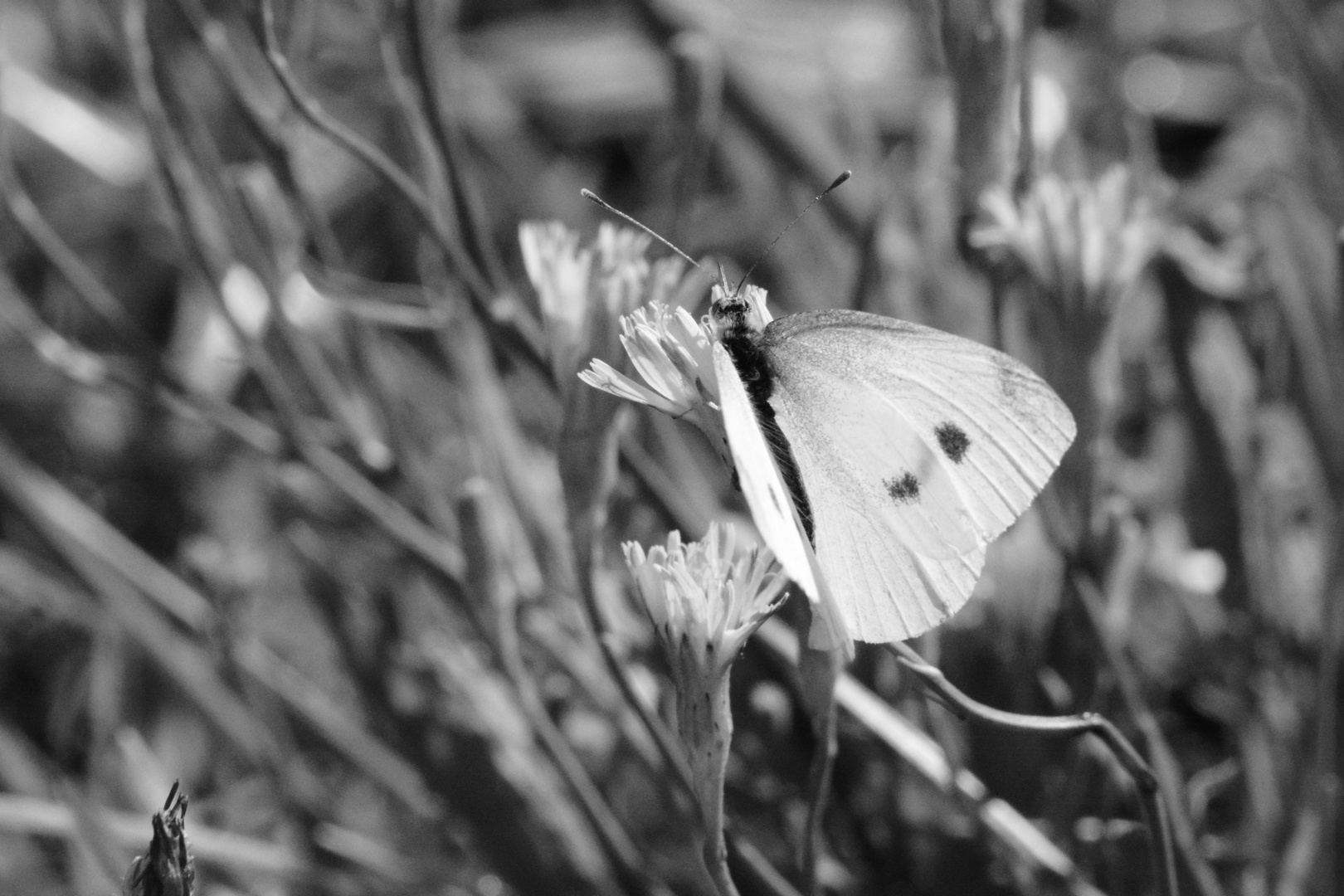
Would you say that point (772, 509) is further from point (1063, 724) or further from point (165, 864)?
point (165, 864)

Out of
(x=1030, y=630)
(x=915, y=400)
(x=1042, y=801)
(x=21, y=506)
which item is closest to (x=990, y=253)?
(x=915, y=400)

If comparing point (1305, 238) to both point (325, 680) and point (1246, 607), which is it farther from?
point (325, 680)

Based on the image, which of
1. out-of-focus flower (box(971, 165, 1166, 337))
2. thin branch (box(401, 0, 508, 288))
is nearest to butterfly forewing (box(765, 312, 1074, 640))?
out-of-focus flower (box(971, 165, 1166, 337))

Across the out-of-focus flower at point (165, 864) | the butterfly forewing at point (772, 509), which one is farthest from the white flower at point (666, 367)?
the out-of-focus flower at point (165, 864)

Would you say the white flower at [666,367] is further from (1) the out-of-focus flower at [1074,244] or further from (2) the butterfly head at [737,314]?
(1) the out-of-focus flower at [1074,244]

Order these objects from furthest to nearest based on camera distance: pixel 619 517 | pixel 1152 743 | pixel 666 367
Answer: pixel 619 517 < pixel 1152 743 < pixel 666 367

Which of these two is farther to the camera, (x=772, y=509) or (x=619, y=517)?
(x=619, y=517)

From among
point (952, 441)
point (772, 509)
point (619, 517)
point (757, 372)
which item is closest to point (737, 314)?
point (757, 372)
